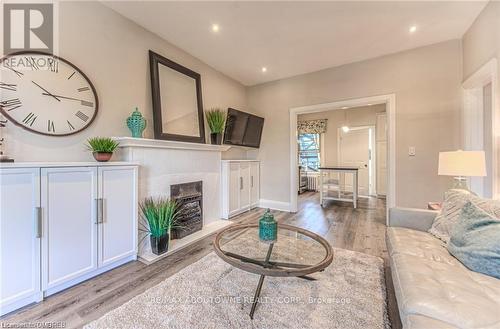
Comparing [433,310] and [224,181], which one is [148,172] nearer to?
[224,181]

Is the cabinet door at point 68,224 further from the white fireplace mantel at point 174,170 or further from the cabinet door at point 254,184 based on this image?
the cabinet door at point 254,184

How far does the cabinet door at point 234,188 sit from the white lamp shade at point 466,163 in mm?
2972

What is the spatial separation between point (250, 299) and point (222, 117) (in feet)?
9.54

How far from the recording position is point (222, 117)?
12.3ft

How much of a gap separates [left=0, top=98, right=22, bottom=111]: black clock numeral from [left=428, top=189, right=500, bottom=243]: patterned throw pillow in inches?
146

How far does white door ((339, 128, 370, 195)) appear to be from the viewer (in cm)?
611

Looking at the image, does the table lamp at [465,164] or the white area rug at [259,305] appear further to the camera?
the table lamp at [465,164]

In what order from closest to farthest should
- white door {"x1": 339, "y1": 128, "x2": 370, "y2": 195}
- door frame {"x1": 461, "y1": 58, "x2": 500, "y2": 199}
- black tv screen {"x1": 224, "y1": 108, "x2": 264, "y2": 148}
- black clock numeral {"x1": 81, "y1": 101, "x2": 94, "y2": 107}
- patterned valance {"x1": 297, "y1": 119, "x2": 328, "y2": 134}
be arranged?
black clock numeral {"x1": 81, "y1": 101, "x2": 94, "y2": 107}
door frame {"x1": 461, "y1": 58, "x2": 500, "y2": 199}
black tv screen {"x1": 224, "y1": 108, "x2": 264, "y2": 148}
white door {"x1": 339, "y1": 128, "x2": 370, "y2": 195}
patterned valance {"x1": 297, "y1": 119, "x2": 328, "y2": 134}

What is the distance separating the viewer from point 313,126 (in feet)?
22.2

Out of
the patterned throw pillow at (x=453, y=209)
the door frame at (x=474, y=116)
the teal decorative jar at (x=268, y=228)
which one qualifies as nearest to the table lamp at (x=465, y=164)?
the patterned throw pillow at (x=453, y=209)

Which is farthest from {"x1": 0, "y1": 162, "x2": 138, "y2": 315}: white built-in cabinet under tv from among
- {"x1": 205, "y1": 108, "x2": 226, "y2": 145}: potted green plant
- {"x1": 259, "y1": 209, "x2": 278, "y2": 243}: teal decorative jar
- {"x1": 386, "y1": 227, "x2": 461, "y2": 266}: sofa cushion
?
{"x1": 386, "y1": 227, "x2": 461, "y2": 266}: sofa cushion

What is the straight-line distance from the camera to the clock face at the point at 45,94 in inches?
68.6

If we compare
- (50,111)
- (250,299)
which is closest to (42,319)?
(250,299)

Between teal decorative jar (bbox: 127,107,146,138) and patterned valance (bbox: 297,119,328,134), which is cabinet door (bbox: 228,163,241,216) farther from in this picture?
patterned valance (bbox: 297,119,328,134)
